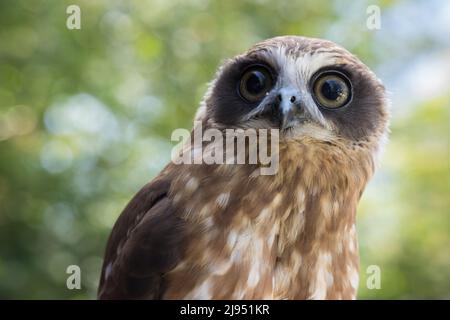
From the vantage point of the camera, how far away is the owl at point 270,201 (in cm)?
273

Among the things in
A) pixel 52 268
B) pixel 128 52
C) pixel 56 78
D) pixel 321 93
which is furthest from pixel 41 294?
pixel 321 93

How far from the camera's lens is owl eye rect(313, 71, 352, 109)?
289cm

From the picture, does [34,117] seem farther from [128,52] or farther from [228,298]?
[228,298]

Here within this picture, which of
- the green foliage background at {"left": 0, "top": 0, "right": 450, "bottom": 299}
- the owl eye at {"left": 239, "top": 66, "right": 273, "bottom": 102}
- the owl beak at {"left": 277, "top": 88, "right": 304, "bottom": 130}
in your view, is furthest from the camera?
the green foliage background at {"left": 0, "top": 0, "right": 450, "bottom": 299}

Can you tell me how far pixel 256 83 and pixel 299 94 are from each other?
23cm

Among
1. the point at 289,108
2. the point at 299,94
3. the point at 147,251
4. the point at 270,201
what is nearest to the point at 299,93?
the point at 299,94

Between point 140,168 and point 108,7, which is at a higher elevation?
point 108,7

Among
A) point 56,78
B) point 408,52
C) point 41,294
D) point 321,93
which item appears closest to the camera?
point 321,93

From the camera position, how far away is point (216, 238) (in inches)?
108

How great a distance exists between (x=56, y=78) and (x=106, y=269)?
3263 mm

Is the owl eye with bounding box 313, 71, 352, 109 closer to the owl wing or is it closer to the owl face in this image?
the owl face

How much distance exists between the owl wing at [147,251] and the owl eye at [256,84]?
0.54 metres

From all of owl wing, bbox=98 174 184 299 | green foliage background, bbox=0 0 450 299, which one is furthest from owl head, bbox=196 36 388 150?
green foliage background, bbox=0 0 450 299
